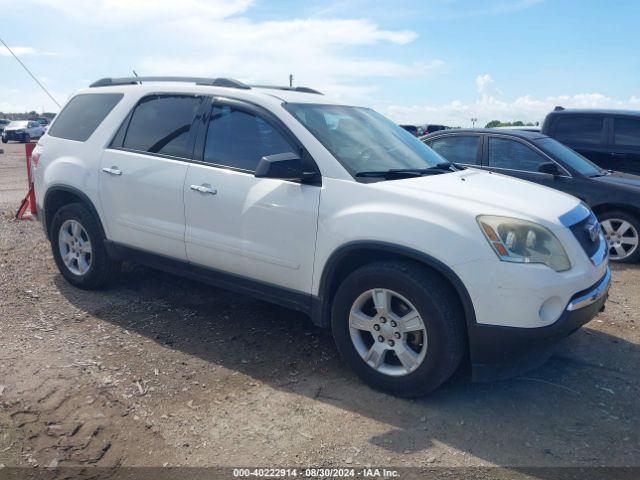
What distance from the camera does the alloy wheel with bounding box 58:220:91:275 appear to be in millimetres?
5270

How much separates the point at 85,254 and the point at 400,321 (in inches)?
129

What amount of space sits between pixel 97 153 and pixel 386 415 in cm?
334

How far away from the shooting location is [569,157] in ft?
24.3

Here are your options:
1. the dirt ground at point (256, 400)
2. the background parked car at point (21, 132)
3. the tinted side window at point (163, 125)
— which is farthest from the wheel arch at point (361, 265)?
A: the background parked car at point (21, 132)

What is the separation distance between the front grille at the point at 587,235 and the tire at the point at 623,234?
3.63 metres

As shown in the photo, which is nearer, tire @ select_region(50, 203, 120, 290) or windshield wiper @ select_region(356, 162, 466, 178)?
windshield wiper @ select_region(356, 162, 466, 178)

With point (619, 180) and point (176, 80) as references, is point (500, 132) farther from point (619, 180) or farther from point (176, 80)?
point (176, 80)

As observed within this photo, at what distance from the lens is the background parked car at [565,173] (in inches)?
275

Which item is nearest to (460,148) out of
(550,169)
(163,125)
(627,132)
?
(550,169)

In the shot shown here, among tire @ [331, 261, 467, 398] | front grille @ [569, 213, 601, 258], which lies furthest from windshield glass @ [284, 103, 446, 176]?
front grille @ [569, 213, 601, 258]

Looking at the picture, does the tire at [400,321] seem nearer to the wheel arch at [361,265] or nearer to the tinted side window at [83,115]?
the wheel arch at [361,265]

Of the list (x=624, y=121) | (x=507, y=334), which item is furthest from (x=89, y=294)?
(x=624, y=121)

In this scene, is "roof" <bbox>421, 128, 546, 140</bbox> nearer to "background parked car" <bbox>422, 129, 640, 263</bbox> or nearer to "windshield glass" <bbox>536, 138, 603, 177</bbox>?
"background parked car" <bbox>422, 129, 640, 263</bbox>

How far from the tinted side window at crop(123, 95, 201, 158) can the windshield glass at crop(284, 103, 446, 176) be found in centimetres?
90
